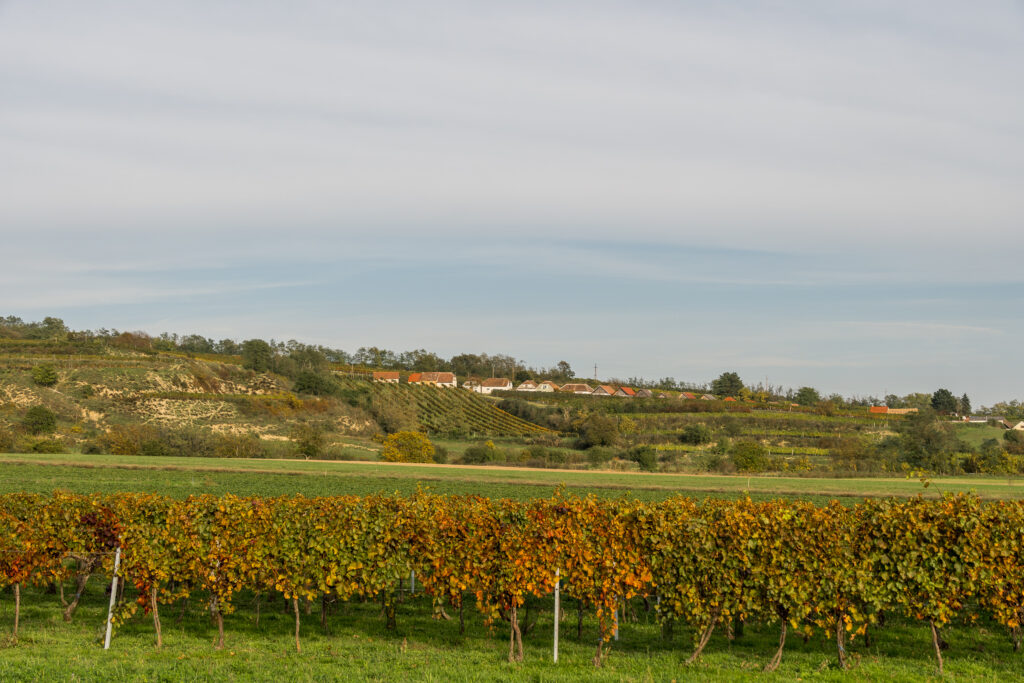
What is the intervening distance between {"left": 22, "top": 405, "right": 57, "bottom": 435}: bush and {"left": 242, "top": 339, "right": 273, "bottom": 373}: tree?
41856 millimetres

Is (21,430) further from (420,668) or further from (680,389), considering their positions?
(680,389)

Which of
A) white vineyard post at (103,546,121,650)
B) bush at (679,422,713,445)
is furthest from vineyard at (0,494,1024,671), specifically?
bush at (679,422,713,445)

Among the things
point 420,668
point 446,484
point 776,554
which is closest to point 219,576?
point 420,668

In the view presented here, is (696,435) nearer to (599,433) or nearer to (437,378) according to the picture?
(599,433)

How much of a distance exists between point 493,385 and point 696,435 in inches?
2710

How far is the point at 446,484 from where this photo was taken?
42.2 m

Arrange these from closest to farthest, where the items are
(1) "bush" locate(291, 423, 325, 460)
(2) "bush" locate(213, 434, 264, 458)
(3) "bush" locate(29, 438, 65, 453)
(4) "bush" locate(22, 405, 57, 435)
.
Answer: (3) "bush" locate(29, 438, 65, 453) < (2) "bush" locate(213, 434, 264, 458) < (4) "bush" locate(22, 405, 57, 435) < (1) "bush" locate(291, 423, 325, 460)

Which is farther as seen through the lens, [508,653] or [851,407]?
[851,407]

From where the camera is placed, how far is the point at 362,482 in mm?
41531

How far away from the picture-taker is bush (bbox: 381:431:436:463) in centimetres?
6650

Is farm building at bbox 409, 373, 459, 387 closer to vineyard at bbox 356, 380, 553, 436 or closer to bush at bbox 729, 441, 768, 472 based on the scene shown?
vineyard at bbox 356, 380, 553, 436

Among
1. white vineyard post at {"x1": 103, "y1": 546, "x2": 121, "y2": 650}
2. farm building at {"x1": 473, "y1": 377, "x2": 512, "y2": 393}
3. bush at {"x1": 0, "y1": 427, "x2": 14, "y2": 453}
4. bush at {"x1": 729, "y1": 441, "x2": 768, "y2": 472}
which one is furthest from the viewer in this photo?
farm building at {"x1": 473, "y1": 377, "x2": 512, "y2": 393}

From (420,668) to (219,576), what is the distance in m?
3.52

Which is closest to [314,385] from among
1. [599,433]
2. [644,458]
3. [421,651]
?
[599,433]
